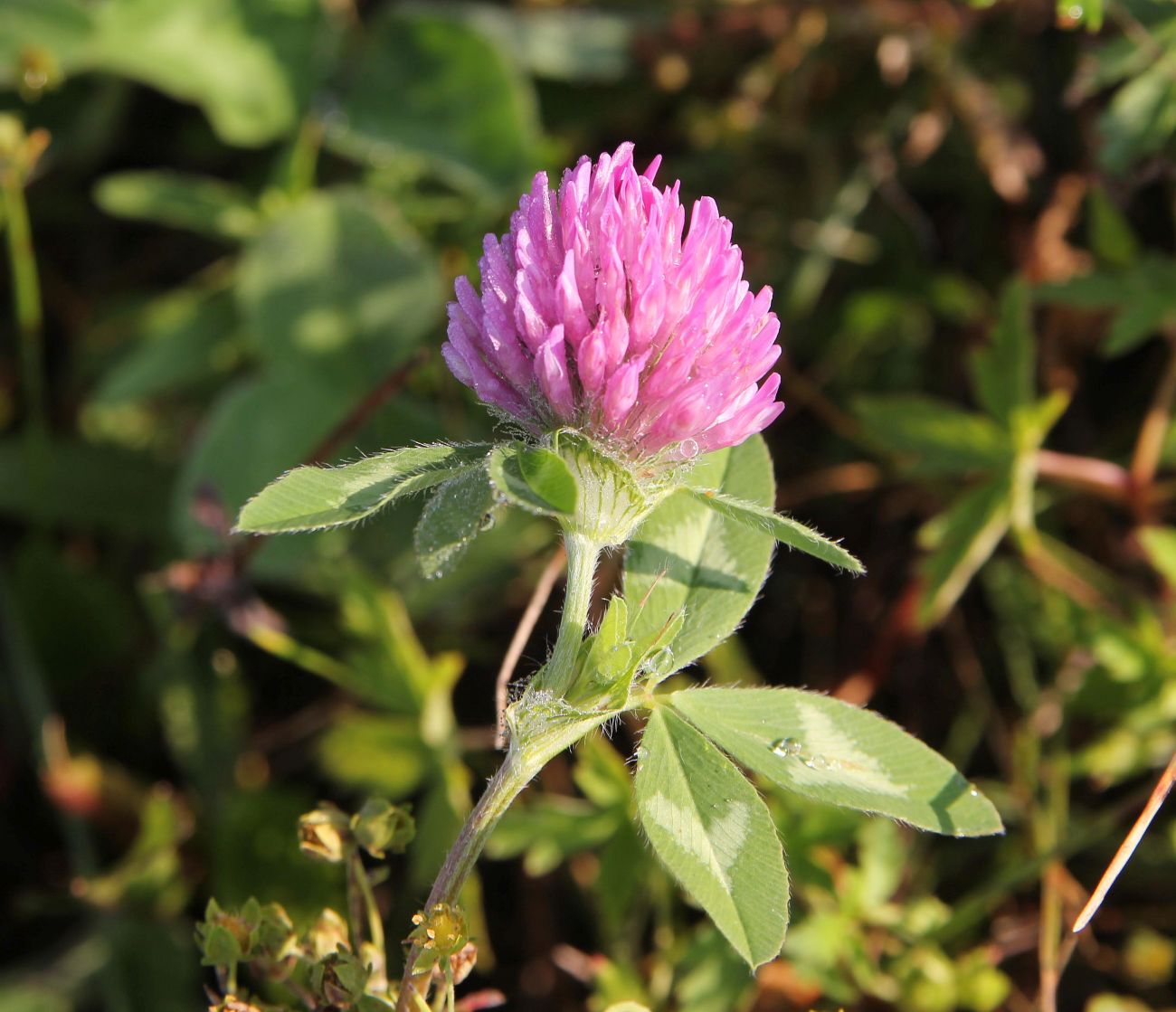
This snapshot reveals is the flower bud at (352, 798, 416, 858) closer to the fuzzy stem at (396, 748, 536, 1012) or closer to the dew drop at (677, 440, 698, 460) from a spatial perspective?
the fuzzy stem at (396, 748, 536, 1012)

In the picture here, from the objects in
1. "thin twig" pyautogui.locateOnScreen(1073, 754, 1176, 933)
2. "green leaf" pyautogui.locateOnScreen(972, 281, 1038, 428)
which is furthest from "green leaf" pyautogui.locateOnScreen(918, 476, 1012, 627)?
"thin twig" pyautogui.locateOnScreen(1073, 754, 1176, 933)

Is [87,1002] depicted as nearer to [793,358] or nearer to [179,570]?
[179,570]

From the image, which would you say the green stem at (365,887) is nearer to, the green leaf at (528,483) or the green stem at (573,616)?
the green stem at (573,616)

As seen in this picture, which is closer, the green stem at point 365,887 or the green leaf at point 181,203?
the green stem at point 365,887

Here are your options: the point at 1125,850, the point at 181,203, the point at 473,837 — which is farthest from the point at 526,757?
the point at 181,203

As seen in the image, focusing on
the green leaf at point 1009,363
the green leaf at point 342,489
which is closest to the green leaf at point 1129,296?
the green leaf at point 1009,363

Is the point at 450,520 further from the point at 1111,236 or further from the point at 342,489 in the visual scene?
the point at 1111,236
